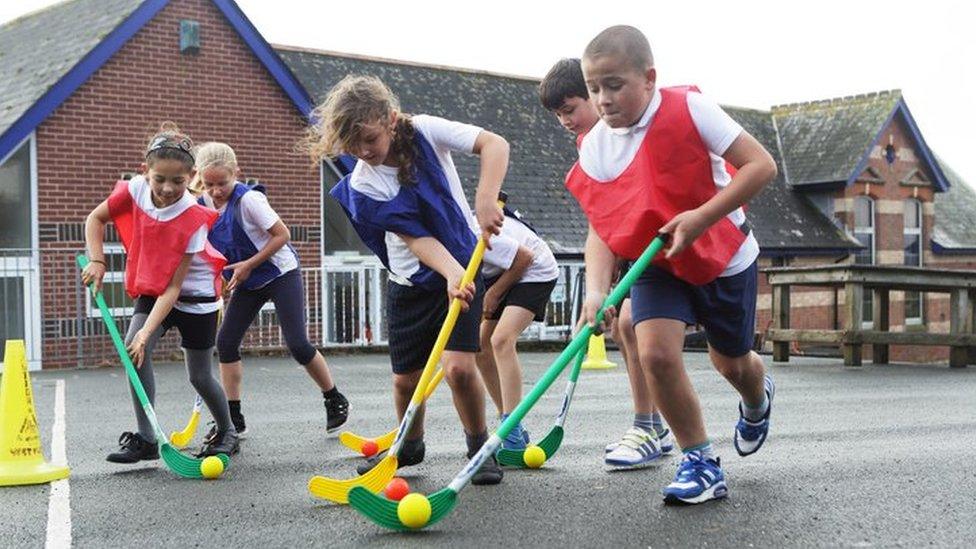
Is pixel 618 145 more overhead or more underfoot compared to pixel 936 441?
more overhead

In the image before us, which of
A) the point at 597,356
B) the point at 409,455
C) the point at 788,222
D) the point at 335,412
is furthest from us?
the point at 788,222

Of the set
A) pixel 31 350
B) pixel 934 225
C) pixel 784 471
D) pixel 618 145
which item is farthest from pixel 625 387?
pixel 934 225

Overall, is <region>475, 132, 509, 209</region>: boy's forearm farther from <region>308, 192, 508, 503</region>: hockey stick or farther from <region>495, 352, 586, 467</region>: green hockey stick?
<region>495, 352, 586, 467</region>: green hockey stick

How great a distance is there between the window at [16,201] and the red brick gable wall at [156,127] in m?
0.21

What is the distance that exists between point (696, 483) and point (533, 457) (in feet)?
3.75

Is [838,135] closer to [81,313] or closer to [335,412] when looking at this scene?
[81,313]

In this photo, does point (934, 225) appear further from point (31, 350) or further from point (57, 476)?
point (57, 476)

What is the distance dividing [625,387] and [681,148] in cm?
685

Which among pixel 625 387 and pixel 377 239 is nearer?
pixel 377 239

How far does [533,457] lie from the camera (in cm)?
552

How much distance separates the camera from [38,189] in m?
16.3

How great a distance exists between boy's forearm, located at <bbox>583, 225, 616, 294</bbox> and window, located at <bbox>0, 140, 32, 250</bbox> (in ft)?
44.0

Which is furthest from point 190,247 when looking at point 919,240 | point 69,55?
point 919,240

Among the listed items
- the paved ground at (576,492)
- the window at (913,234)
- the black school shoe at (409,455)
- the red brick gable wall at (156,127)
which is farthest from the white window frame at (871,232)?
the black school shoe at (409,455)
